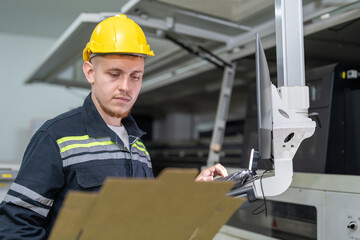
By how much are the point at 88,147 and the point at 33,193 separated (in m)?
0.19

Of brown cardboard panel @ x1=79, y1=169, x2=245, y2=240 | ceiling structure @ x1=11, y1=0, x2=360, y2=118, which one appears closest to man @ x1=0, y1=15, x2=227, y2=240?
brown cardboard panel @ x1=79, y1=169, x2=245, y2=240

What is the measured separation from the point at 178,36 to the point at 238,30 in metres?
0.37

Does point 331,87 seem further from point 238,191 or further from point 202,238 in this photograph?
point 202,238

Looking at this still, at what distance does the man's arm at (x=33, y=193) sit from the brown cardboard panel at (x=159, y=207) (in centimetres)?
25

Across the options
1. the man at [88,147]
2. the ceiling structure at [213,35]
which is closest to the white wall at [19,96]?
the ceiling structure at [213,35]

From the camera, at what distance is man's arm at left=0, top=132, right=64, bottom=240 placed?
931 millimetres

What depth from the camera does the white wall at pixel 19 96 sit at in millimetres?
5152

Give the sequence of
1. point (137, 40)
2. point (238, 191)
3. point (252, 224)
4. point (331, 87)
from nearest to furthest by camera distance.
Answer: point (238, 191), point (137, 40), point (331, 87), point (252, 224)

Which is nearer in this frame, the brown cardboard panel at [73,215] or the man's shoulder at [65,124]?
the brown cardboard panel at [73,215]

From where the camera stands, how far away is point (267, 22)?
2.14 meters

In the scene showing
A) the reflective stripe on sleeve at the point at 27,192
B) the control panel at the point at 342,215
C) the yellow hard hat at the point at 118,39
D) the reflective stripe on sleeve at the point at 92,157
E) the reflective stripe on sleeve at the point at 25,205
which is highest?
the yellow hard hat at the point at 118,39

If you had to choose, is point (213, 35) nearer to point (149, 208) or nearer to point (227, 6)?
point (227, 6)

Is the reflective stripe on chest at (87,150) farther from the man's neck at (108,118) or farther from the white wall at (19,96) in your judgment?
the white wall at (19,96)

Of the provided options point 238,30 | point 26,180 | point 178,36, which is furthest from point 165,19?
point 26,180
